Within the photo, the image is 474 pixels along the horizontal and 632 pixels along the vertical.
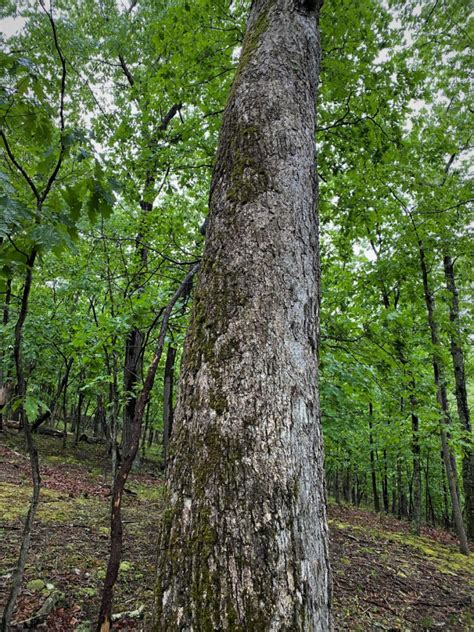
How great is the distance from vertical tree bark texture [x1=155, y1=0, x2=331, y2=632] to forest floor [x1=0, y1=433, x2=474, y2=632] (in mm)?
1395

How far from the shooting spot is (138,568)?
3861 mm

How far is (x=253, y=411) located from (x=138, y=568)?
A: 4.03 meters

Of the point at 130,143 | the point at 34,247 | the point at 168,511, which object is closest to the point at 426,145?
the point at 130,143

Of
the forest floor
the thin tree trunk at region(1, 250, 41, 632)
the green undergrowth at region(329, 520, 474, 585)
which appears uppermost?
the thin tree trunk at region(1, 250, 41, 632)

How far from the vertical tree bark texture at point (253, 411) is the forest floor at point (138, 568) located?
4.58ft

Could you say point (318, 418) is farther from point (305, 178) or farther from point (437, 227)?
point (437, 227)

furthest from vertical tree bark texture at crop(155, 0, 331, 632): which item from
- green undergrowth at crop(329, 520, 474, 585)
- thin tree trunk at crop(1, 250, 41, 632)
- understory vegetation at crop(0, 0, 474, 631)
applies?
green undergrowth at crop(329, 520, 474, 585)

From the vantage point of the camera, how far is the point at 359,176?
461 centimetres

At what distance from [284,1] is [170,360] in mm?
9056

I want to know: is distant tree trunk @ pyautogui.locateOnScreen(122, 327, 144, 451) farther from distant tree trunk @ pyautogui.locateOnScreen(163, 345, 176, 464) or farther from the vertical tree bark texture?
the vertical tree bark texture

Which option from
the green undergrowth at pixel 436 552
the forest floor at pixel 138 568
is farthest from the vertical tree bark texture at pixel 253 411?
the green undergrowth at pixel 436 552

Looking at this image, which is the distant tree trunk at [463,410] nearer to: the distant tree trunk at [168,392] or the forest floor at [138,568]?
the forest floor at [138,568]

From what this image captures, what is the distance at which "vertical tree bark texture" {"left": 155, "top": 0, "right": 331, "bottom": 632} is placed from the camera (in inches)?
31.4

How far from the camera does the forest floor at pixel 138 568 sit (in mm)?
3049
